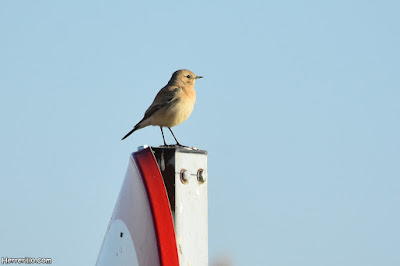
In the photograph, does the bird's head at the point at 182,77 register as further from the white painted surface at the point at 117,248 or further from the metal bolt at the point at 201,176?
the white painted surface at the point at 117,248

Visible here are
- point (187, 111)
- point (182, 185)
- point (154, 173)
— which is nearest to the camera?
point (154, 173)

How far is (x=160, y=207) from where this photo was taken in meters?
2.89

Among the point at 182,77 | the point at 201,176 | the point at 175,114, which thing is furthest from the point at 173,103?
the point at 201,176

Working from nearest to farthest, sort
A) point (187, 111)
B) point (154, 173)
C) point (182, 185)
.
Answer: point (154, 173)
point (182, 185)
point (187, 111)

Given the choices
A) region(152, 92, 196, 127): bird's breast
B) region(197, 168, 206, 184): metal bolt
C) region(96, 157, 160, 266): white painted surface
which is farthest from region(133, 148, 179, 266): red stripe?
region(152, 92, 196, 127): bird's breast

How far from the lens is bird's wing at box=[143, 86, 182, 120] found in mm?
6613

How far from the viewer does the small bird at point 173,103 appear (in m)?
6.60

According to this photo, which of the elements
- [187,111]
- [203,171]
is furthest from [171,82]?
[203,171]

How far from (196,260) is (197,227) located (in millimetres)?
172

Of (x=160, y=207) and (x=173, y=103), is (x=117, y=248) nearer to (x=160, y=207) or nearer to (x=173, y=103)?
(x=160, y=207)

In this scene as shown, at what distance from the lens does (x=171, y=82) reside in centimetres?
693

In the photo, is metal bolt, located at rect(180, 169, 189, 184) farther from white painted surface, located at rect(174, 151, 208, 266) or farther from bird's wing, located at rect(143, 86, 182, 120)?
bird's wing, located at rect(143, 86, 182, 120)

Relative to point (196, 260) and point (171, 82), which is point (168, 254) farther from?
point (171, 82)

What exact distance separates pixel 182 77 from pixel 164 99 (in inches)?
16.3
